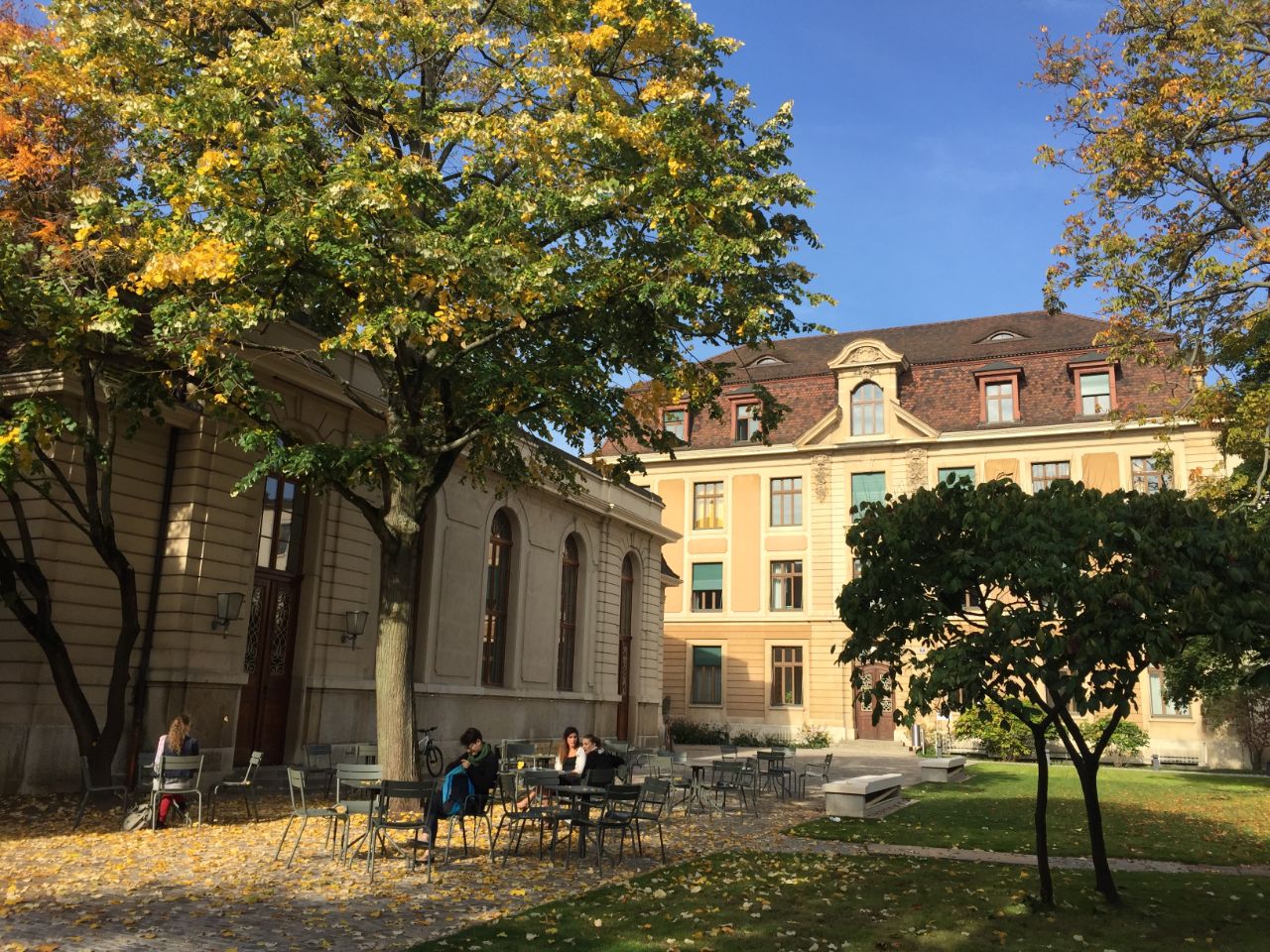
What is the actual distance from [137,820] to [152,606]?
163 inches

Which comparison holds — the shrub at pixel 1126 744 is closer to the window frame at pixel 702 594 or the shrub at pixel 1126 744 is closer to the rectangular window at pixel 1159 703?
the rectangular window at pixel 1159 703

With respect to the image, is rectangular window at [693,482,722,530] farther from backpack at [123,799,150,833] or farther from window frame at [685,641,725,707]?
backpack at [123,799,150,833]

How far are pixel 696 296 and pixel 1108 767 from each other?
2452cm

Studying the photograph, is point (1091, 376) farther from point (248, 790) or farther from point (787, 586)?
point (248, 790)

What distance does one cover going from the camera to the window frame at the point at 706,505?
40.4 meters

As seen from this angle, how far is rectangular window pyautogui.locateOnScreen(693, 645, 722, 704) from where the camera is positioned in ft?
128

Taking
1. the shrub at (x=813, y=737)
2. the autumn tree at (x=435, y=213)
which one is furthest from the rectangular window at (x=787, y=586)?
the autumn tree at (x=435, y=213)

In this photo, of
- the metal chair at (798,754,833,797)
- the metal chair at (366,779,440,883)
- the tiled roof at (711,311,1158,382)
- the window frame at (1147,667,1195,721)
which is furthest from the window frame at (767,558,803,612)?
the metal chair at (366,779,440,883)

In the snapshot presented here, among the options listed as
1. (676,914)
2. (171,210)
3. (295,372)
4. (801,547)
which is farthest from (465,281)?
(801,547)

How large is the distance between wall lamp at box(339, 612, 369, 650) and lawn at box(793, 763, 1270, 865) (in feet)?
27.5

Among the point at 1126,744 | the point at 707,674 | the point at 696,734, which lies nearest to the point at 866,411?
the point at 707,674

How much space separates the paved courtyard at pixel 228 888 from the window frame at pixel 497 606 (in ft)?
32.3

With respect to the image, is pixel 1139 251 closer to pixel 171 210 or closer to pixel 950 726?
pixel 171 210

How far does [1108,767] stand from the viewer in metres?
29.3
